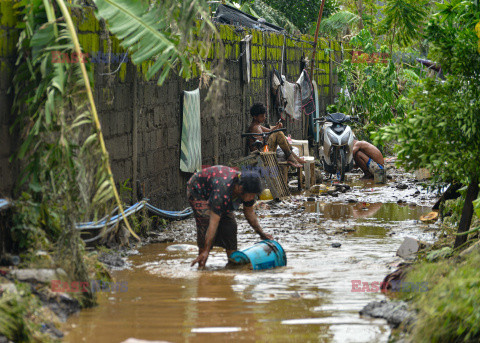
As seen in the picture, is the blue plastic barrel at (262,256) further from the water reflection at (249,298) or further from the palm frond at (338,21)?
the palm frond at (338,21)

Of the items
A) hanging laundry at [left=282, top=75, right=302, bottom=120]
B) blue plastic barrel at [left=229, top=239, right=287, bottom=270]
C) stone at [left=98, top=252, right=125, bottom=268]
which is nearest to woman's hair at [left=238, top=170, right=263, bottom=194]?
blue plastic barrel at [left=229, top=239, right=287, bottom=270]

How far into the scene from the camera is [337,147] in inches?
599

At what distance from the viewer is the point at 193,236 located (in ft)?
31.6

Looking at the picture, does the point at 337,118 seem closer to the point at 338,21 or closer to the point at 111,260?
the point at 111,260

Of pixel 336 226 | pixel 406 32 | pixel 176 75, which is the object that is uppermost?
pixel 406 32

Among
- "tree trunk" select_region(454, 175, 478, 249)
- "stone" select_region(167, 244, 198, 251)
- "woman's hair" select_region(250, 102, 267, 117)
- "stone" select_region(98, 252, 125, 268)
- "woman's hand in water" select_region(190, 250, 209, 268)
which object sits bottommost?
"stone" select_region(167, 244, 198, 251)

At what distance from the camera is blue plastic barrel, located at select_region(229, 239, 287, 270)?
24.2 feet

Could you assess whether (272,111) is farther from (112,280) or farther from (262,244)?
(112,280)

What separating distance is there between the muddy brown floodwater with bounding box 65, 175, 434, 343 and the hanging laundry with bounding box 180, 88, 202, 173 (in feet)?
3.06

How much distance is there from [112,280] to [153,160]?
3402 mm

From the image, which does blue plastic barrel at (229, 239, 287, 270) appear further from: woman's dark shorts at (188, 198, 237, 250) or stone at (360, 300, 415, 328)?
stone at (360, 300, 415, 328)

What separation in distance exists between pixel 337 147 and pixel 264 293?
30.1 feet

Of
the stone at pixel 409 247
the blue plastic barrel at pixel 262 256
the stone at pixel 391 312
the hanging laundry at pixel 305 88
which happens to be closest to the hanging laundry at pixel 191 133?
the blue plastic barrel at pixel 262 256

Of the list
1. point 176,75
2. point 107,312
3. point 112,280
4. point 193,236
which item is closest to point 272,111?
point 176,75
